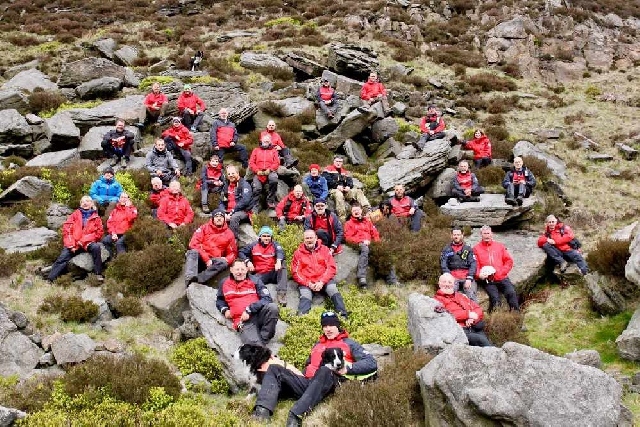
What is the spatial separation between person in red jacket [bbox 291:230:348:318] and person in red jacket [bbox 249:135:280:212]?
13.0 ft

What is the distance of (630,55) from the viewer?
109ft

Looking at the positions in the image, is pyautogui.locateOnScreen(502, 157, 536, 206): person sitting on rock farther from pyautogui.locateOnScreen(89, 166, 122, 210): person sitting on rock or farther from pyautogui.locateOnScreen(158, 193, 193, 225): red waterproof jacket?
pyautogui.locateOnScreen(89, 166, 122, 210): person sitting on rock

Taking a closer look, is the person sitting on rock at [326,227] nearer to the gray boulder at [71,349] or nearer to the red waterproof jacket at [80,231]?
the red waterproof jacket at [80,231]

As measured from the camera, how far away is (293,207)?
14.3 m

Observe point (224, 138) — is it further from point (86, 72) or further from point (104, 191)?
point (86, 72)

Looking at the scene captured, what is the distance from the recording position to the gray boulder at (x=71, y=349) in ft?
26.4

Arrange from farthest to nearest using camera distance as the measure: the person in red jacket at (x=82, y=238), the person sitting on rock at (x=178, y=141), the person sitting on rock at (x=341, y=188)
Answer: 1. the person sitting on rock at (x=178, y=141)
2. the person sitting on rock at (x=341, y=188)
3. the person in red jacket at (x=82, y=238)

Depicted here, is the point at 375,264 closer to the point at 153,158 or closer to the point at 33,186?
the point at 153,158

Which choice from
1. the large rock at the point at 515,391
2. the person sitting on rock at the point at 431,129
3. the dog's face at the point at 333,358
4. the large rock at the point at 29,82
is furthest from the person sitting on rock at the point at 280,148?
the large rock at the point at 29,82

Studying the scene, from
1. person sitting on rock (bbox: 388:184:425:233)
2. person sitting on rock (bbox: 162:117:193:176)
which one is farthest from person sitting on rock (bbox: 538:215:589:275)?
person sitting on rock (bbox: 162:117:193:176)

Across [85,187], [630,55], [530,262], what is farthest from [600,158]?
[85,187]

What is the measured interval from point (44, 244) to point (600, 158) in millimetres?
22138

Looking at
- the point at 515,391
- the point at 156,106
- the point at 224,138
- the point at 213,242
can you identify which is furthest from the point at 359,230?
the point at 156,106

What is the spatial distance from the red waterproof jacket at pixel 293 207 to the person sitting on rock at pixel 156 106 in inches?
362
